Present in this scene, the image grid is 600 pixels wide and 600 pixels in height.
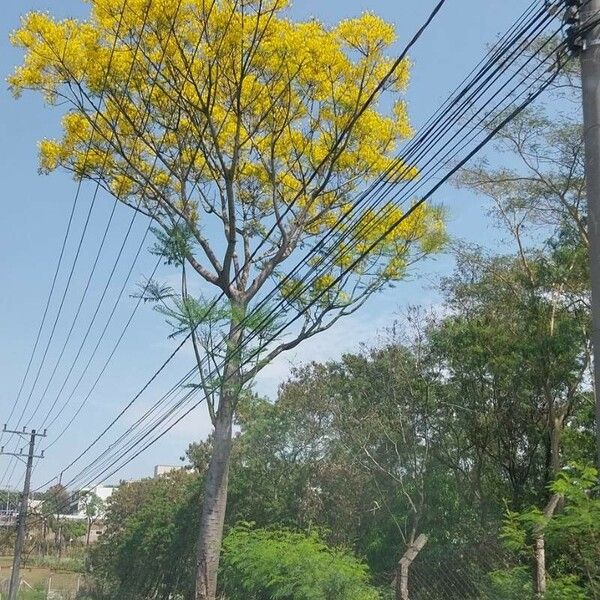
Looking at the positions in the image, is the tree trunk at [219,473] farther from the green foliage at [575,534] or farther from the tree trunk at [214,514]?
the green foliage at [575,534]

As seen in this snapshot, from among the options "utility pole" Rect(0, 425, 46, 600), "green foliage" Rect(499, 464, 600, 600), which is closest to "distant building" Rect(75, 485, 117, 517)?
"utility pole" Rect(0, 425, 46, 600)

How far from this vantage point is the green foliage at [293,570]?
12637 mm

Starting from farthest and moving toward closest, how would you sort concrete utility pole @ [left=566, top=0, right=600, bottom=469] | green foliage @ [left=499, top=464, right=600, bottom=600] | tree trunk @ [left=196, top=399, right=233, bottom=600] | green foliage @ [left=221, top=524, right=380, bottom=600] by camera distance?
tree trunk @ [left=196, top=399, right=233, bottom=600] → green foliage @ [left=221, top=524, right=380, bottom=600] → green foliage @ [left=499, top=464, right=600, bottom=600] → concrete utility pole @ [left=566, top=0, right=600, bottom=469]

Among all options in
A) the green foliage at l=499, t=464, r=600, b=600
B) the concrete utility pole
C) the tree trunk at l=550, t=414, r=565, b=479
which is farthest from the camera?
the tree trunk at l=550, t=414, r=565, b=479

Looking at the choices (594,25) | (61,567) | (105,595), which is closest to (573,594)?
(594,25)

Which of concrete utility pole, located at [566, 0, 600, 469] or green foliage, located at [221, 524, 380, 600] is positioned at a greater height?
concrete utility pole, located at [566, 0, 600, 469]

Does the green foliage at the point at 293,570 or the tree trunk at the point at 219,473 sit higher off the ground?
the tree trunk at the point at 219,473

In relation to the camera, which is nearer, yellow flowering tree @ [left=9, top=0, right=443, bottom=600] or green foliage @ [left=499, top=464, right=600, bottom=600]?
green foliage @ [left=499, top=464, right=600, bottom=600]

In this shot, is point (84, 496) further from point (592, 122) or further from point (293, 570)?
point (592, 122)

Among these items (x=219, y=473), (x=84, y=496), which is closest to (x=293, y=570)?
(x=219, y=473)

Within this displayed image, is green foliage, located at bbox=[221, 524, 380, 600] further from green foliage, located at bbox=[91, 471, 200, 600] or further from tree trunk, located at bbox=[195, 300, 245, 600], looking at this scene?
green foliage, located at bbox=[91, 471, 200, 600]

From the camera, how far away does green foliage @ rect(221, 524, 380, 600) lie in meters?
12.6

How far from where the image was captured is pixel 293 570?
13.0 meters

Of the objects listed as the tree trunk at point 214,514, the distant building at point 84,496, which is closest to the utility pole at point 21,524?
the distant building at point 84,496
